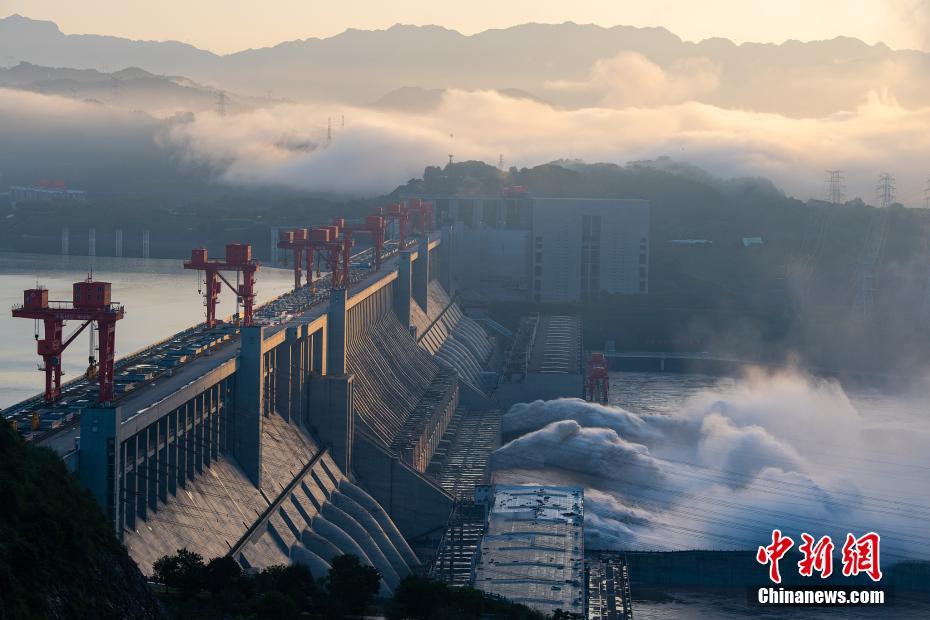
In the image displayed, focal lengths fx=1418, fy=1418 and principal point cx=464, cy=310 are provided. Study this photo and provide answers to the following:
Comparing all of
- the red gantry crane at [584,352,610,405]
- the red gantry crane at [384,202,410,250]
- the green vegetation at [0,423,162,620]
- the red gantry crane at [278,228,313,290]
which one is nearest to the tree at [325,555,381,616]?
the green vegetation at [0,423,162,620]

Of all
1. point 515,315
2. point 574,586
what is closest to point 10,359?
point 574,586

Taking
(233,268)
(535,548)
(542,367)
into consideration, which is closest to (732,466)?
(542,367)

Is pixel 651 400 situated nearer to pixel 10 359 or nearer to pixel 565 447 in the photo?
pixel 565 447

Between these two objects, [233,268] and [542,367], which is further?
[542,367]

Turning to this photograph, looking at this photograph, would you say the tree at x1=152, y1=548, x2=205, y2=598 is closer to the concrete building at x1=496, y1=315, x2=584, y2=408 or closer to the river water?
the river water

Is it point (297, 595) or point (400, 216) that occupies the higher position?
point (400, 216)

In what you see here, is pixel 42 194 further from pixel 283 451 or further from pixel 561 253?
pixel 283 451
